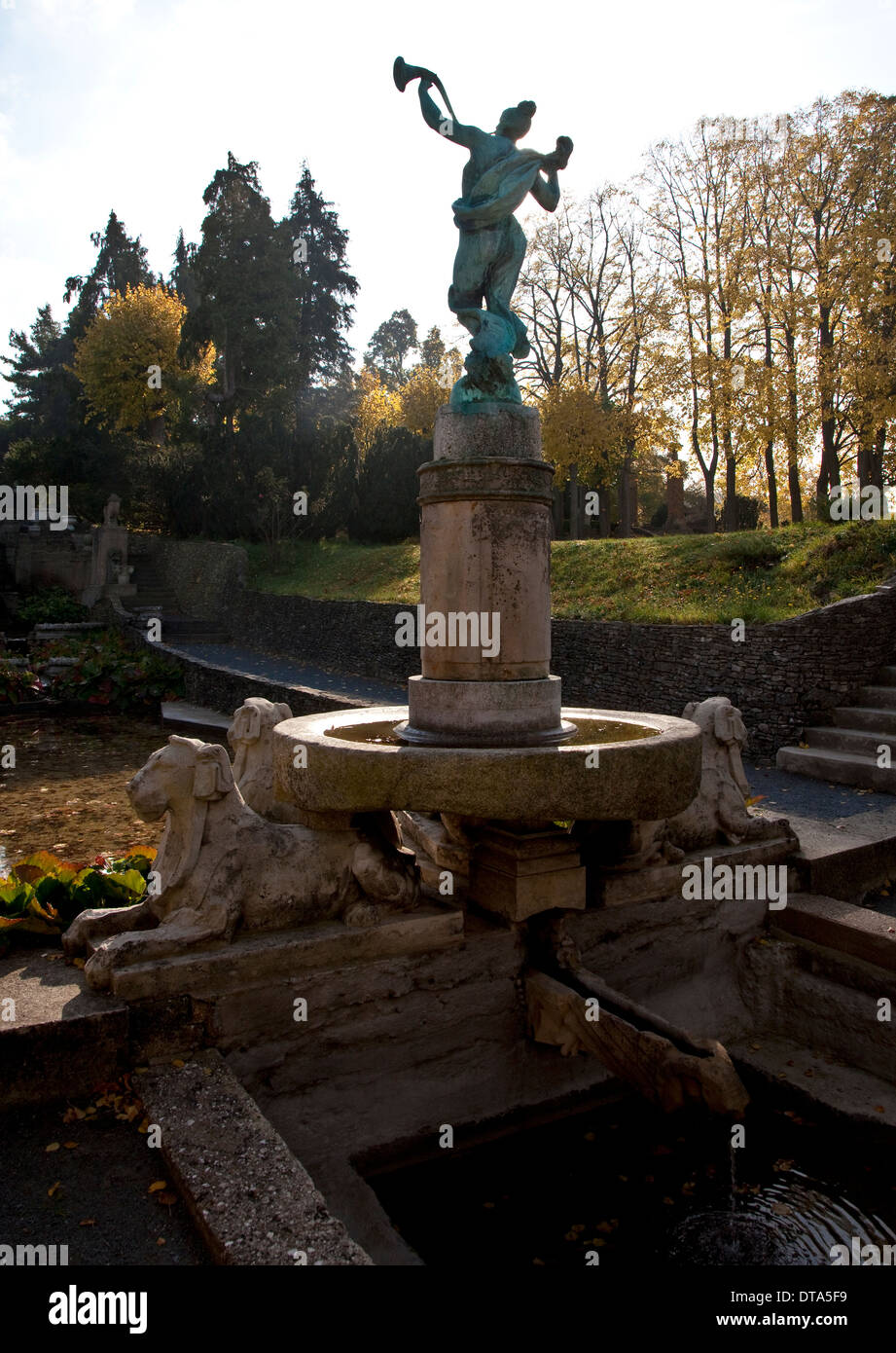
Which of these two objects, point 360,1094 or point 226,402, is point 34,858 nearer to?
point 360,1094

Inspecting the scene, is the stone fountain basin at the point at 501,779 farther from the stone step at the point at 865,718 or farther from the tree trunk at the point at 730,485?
the tree trunk at the point at 730,485

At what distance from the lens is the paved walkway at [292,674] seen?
16703 millimetres

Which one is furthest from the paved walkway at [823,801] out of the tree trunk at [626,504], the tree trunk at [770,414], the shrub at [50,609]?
the shrub at [50,609]

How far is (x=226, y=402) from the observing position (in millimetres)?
33312

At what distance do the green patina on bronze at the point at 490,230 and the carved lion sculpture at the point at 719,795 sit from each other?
243cm

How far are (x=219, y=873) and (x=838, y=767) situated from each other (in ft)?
25.6

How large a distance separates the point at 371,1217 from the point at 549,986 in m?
1.41

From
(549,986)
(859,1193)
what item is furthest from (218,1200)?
(859,1193)

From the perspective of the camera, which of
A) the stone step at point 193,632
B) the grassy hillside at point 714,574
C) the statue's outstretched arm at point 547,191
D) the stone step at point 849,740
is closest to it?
the statue's outstretched arm at point 547,191

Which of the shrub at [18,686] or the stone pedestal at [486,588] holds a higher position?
the stone pedestal at [486,588]

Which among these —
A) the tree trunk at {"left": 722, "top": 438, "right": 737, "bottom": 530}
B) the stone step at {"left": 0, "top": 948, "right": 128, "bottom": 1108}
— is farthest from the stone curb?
the tree trunk at {"left": 722, "top": 438, "right": 737, "bottom": 530}

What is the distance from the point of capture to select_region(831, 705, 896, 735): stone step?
10.7m

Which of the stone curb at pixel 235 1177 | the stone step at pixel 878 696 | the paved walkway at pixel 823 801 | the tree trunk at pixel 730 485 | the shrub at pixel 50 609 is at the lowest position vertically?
the stone curb at pixel 235 1177

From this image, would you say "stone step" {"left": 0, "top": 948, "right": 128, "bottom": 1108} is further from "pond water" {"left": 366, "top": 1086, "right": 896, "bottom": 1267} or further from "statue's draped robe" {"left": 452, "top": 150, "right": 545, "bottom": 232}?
"statue's draped robe" {"left": 452, "top": 150, "right": 545, "bottom": 232}
